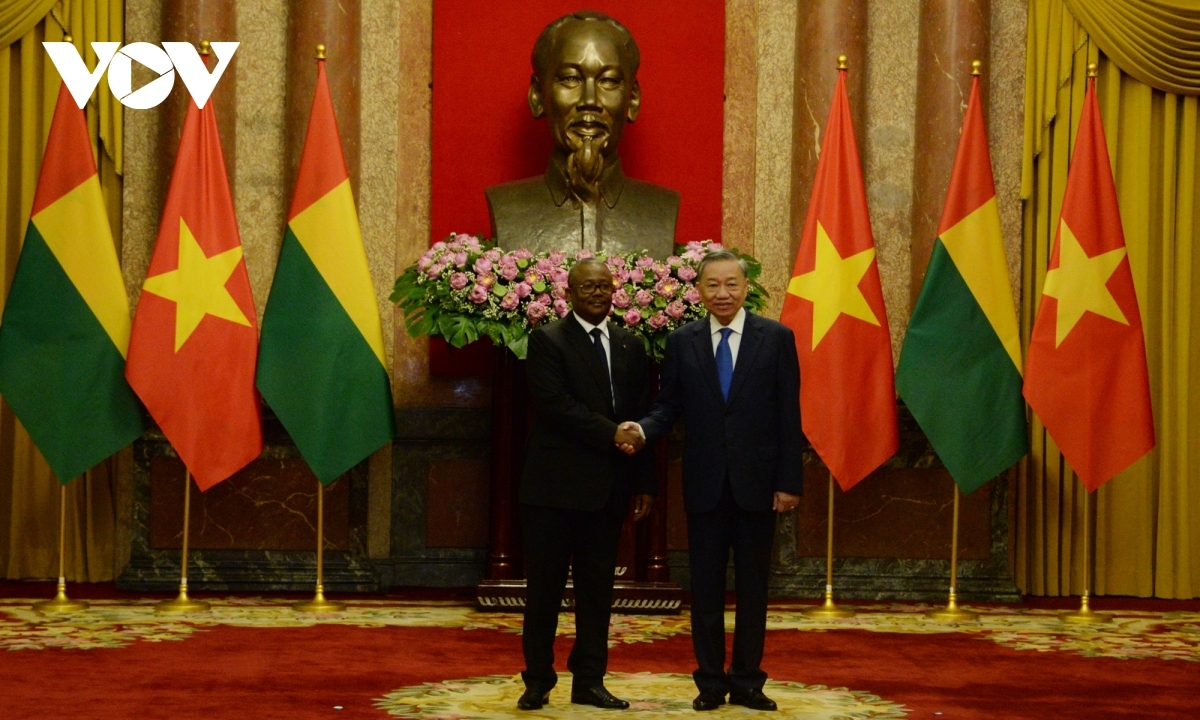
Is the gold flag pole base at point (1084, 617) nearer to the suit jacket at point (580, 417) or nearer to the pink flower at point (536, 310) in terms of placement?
the pink flower at point (536, 310)

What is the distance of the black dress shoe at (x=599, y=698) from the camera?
4.81 metres

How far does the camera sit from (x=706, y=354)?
5.05m

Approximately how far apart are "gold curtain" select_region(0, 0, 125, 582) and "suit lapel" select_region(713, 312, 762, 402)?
4.70 m

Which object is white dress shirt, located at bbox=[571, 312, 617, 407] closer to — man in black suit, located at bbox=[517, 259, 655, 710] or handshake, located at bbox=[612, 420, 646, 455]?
man in black suit, located at bbox=[517, 259, 655, 710]

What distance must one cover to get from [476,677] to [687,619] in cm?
199

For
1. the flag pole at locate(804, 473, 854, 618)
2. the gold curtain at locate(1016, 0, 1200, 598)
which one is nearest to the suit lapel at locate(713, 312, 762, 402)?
the flag pole at locate(804, 473, 854, 618)

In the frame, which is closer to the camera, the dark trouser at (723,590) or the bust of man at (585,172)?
the dark trouser at (723,590)

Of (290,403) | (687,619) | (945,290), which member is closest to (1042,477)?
(945,290)

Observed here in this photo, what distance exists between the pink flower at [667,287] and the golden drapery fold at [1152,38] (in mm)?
3147

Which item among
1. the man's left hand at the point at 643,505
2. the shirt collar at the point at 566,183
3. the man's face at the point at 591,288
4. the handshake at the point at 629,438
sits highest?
the shirt collar at the point at 566,183

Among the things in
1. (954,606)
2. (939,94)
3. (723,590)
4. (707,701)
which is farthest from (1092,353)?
(707,701)

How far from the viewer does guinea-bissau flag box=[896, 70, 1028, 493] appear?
7.55 meters

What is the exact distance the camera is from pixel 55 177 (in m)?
7.38
